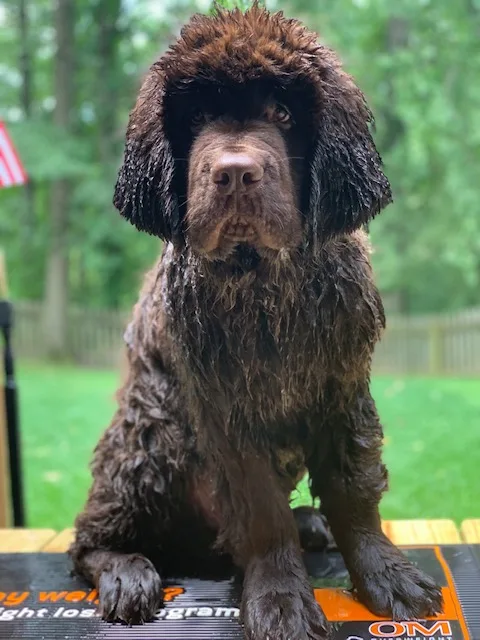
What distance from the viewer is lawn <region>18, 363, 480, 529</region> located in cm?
218

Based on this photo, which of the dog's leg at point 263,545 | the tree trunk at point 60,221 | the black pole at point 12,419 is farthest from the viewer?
the tree trunk at point 60,221

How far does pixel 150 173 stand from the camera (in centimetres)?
120

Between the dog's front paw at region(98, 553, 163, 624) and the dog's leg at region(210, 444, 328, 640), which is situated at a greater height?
the dog's leg at region(210, 444, 328, 640)

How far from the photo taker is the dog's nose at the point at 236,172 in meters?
1.03

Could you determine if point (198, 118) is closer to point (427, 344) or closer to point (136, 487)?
point (136, 487)

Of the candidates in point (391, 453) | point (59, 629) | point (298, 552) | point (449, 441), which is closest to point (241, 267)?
point (298, 552)

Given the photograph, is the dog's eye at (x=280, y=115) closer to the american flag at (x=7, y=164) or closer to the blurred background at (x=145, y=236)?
the blurred background at (x=145, y=236)

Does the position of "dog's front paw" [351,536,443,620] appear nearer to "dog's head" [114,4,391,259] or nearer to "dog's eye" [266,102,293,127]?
"dog's head" [114,4,391,259]

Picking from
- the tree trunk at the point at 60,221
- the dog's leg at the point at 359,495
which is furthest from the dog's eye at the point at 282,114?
the tree trunk at the point at 60,221

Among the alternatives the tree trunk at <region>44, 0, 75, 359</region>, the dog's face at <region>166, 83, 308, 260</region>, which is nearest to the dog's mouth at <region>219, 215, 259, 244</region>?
the dog's face at <region>166, 83, 308, 260</region>

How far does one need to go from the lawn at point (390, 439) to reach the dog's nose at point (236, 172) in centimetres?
71

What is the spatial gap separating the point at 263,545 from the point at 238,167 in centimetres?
77

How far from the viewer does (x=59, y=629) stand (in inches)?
52.4

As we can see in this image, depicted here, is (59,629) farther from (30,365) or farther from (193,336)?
(30,365)
